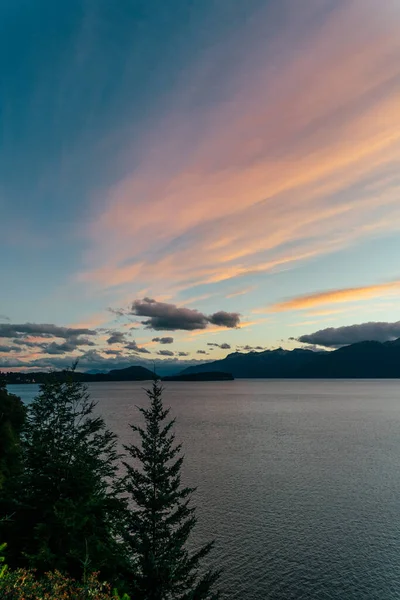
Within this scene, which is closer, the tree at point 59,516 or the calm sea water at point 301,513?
the tree at point 59,516

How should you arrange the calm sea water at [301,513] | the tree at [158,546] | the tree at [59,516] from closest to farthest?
the tree at [59,516]
the tree at [158,546]
the calm sea water at [301,513]

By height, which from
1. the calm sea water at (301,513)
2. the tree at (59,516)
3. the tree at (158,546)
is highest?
the tree at (59,516)

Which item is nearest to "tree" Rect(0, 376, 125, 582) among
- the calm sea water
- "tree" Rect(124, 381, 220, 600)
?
"tree" Rect(124, 381, 220, 600)

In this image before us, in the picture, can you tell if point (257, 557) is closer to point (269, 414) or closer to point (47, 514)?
point (47, 514)

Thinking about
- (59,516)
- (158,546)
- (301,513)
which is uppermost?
(59,516)

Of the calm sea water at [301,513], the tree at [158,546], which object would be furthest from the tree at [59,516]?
the calm sea water at [301,513]

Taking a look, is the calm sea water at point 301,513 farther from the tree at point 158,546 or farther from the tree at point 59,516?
the tree at point 59,516

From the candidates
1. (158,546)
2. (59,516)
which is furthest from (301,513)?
(59,516)

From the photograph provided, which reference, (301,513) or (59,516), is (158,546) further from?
(301,513)

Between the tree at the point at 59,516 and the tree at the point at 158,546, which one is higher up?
the tree at the point at 59,516

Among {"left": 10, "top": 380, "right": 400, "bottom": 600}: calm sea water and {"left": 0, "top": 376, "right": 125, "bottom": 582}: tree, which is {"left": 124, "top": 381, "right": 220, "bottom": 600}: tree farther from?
{"left": 10, "top": 380, "right": 400, "bottom": 600}: calm sea water

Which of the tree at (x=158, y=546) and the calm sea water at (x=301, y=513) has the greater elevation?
the tree at (x=158, y=546)

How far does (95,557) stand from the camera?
2298 centimetres

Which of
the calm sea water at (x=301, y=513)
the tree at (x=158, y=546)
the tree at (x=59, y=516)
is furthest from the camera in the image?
the calm sea water at (x=301, y=513)
